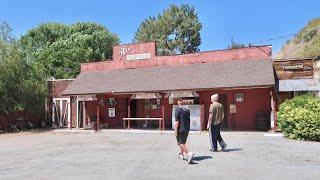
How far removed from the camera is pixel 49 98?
107 feet

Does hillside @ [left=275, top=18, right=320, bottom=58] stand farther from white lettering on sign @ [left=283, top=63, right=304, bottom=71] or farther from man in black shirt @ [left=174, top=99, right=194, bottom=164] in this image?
man in black shirt @ [left=174, top=99, right=194, bottom=164]

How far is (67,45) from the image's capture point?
186 feet

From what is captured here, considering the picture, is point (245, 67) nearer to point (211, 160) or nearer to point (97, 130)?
point (97, 130)

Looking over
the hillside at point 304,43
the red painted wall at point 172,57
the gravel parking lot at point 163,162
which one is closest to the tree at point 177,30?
the hillside at point 304,43

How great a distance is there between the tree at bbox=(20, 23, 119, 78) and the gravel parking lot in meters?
36.9

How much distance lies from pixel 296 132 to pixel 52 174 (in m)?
10.8

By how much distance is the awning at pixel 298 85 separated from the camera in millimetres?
23297

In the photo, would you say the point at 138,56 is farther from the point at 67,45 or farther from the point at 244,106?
the point at 67,45

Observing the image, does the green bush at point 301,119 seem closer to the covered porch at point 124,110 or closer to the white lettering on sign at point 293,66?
the white lettering on sign at point 293,66

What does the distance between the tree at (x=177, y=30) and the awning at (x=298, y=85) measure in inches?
1310

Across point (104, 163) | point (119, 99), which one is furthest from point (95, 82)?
point (104, 163)

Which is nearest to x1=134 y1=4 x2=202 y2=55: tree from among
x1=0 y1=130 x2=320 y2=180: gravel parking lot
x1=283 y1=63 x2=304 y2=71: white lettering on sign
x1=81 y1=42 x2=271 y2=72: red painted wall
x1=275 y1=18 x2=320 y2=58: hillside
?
x1=275 y1=18 x2=320 y2=58: hillside

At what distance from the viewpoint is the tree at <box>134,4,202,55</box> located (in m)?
58.1

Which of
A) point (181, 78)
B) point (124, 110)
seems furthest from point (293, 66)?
point (124, 110)
